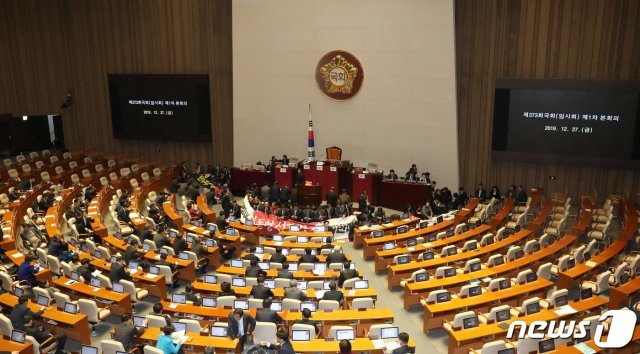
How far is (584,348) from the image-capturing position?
31.1 ft

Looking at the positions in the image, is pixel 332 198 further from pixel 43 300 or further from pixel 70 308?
pixel 43 300

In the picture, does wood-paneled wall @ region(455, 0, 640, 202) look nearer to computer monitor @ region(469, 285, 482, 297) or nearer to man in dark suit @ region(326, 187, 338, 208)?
man in dark suit @ region(326, 187, 338, 208)

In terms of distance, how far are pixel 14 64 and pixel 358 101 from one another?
1986 centimetres

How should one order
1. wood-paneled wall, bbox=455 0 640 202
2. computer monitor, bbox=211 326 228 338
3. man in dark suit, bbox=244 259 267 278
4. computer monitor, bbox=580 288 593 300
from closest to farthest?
computer monitor, bbox=211 326 228 338 → computer monitor, bbox=580 288 593 300 → man in dark suit, bbox=244 259 267 278 → wood-paneled wall, bbox=455 0 640 202

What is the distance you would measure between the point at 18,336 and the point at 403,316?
328 inches

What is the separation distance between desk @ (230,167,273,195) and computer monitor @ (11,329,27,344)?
14.7m

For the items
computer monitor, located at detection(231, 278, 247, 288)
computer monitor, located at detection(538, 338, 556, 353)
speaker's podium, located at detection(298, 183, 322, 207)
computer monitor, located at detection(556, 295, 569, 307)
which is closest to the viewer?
computer monitor, located at detection(538, 338, 556, 353)

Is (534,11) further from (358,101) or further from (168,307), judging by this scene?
(168,307)

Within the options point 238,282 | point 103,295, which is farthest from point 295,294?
point 103,295

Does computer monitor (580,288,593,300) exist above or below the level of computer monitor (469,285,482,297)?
above

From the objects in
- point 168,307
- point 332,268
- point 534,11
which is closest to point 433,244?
point 332,268

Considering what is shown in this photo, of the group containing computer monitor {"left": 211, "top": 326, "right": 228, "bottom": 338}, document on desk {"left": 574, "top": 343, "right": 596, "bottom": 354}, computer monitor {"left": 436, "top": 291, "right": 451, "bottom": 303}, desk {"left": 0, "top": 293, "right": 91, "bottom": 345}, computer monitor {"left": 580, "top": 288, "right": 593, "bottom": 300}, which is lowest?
desk {"left": 0, "top": 293, "right": 91, "bottom": 345}

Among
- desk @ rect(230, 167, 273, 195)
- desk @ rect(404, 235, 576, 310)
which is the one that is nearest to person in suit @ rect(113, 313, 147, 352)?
desk @ rect(404, 235, 576, 310)

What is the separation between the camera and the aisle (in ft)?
38.2
